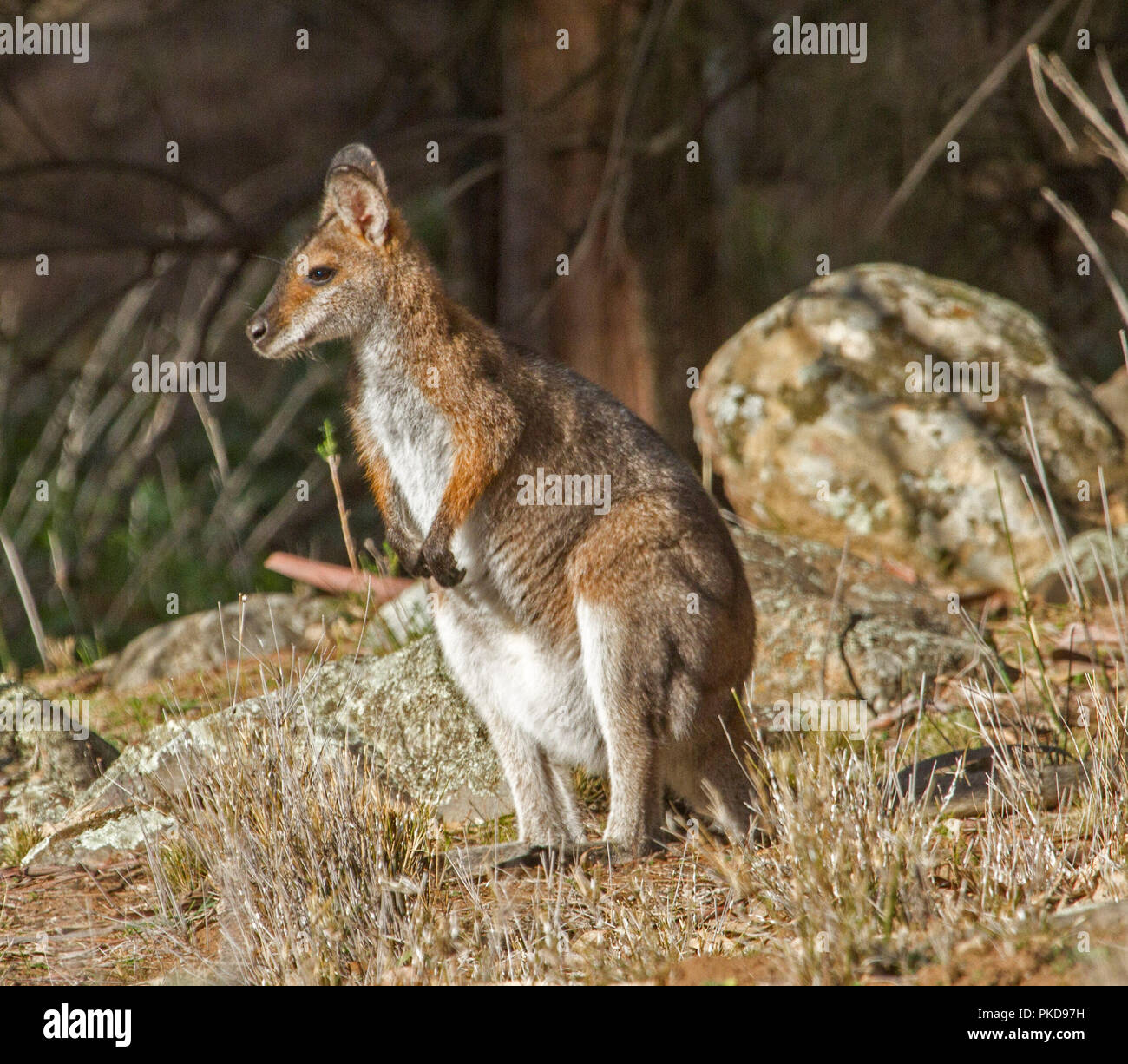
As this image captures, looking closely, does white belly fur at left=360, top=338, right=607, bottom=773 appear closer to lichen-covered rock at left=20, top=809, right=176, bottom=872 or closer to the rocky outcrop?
the rocky outcrop

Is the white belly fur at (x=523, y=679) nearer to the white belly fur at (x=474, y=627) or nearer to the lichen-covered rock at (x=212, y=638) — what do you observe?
the white belly fur at (x=474, y=627)

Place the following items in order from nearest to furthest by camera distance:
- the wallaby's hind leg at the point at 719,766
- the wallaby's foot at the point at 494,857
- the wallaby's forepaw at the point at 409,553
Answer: the wallaby's foot at the point at 494,857, the wallaby's hind leg at the point at 719,766, the wallaby's forepaw at the point at 409,553

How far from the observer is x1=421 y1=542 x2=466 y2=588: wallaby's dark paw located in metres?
4.38

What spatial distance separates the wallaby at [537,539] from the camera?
165 inches

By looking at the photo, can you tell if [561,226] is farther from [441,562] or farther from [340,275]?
[441,562]

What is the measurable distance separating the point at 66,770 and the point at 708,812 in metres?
2.36

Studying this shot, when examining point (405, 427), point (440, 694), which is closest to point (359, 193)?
point (405, 427)

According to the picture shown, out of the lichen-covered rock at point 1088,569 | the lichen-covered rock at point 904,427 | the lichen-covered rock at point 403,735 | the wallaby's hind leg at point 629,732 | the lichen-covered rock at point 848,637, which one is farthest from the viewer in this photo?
the lichen-covered rock at point 904,427

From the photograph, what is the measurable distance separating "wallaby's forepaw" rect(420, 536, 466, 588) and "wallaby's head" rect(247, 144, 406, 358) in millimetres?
820

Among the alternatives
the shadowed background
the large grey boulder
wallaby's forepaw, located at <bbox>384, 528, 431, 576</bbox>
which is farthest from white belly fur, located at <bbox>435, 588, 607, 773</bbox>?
the shadowed background

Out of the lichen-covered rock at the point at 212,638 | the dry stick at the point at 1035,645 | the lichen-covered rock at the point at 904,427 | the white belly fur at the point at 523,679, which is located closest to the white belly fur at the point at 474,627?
the white belly fur at the point at 523,679

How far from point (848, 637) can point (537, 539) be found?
1959mm

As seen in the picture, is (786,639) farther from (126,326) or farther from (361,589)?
(126,326)
